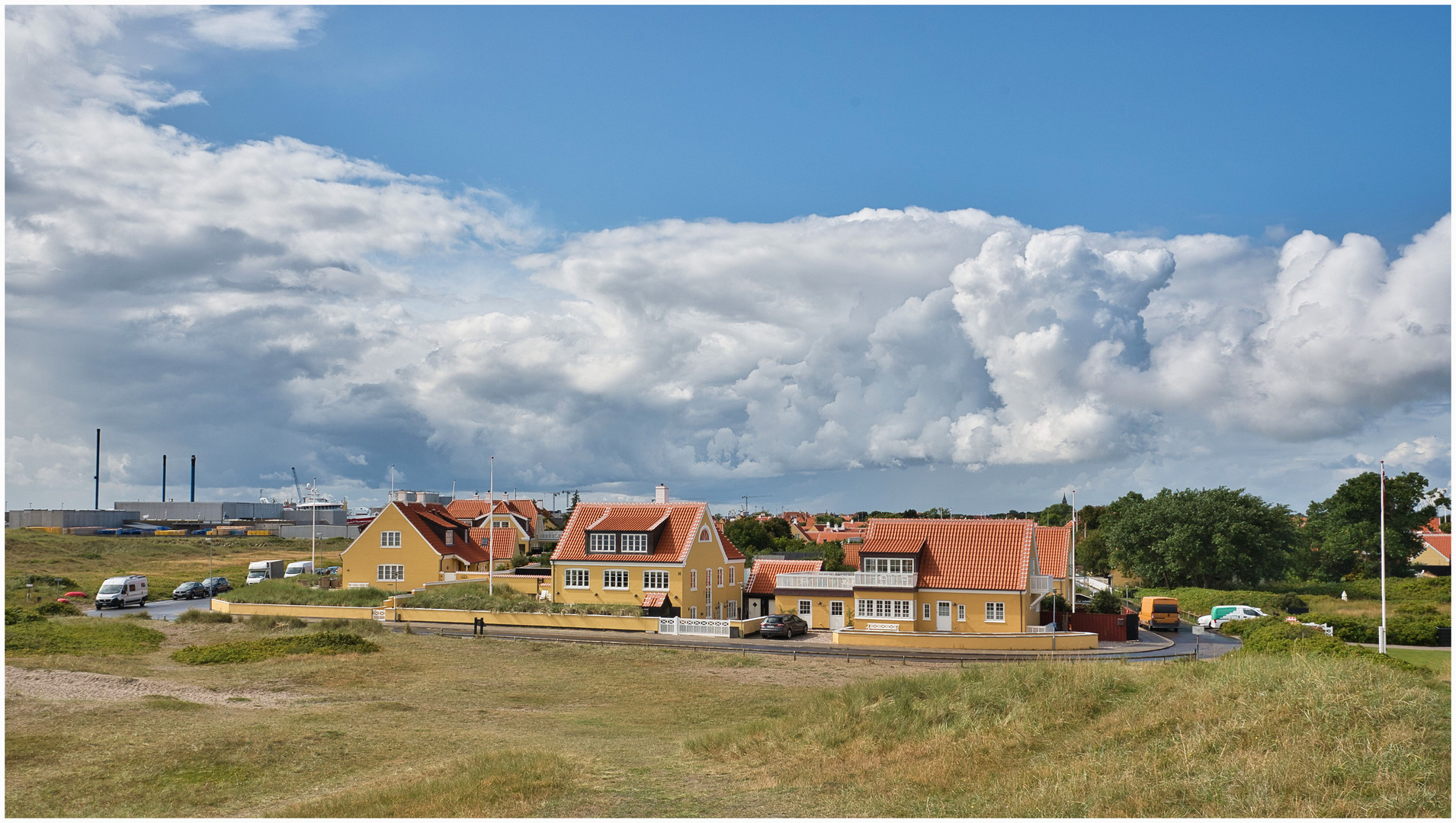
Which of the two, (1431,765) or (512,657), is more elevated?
(1431,765)

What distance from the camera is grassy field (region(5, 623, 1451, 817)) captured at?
16.9m

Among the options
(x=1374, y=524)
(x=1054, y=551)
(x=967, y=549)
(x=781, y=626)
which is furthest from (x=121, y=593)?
(x=1374, y=524)

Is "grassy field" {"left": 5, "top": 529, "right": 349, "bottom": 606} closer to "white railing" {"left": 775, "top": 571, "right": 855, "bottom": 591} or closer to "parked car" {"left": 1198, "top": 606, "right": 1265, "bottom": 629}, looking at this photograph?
"white railing" {"left": 775, "top": 571, "right": 855, "bottom": 591}

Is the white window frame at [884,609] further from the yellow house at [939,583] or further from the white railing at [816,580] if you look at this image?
the white railing at [816,580]

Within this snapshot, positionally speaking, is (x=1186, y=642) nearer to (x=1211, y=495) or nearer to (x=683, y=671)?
(x=683, y=671)

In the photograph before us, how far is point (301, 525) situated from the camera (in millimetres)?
193625

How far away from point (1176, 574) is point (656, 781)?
7704 centimetres

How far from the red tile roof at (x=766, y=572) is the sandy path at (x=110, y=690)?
35.9m

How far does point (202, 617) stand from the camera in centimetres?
5784

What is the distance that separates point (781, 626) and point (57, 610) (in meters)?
42.2

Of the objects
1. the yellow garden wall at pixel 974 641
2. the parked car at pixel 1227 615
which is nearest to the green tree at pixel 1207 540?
the parked car at pixel 1227 615

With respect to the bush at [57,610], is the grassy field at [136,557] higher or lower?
lower

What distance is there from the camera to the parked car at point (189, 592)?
72812 mm

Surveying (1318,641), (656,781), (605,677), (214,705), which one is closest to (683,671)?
(605,677)
